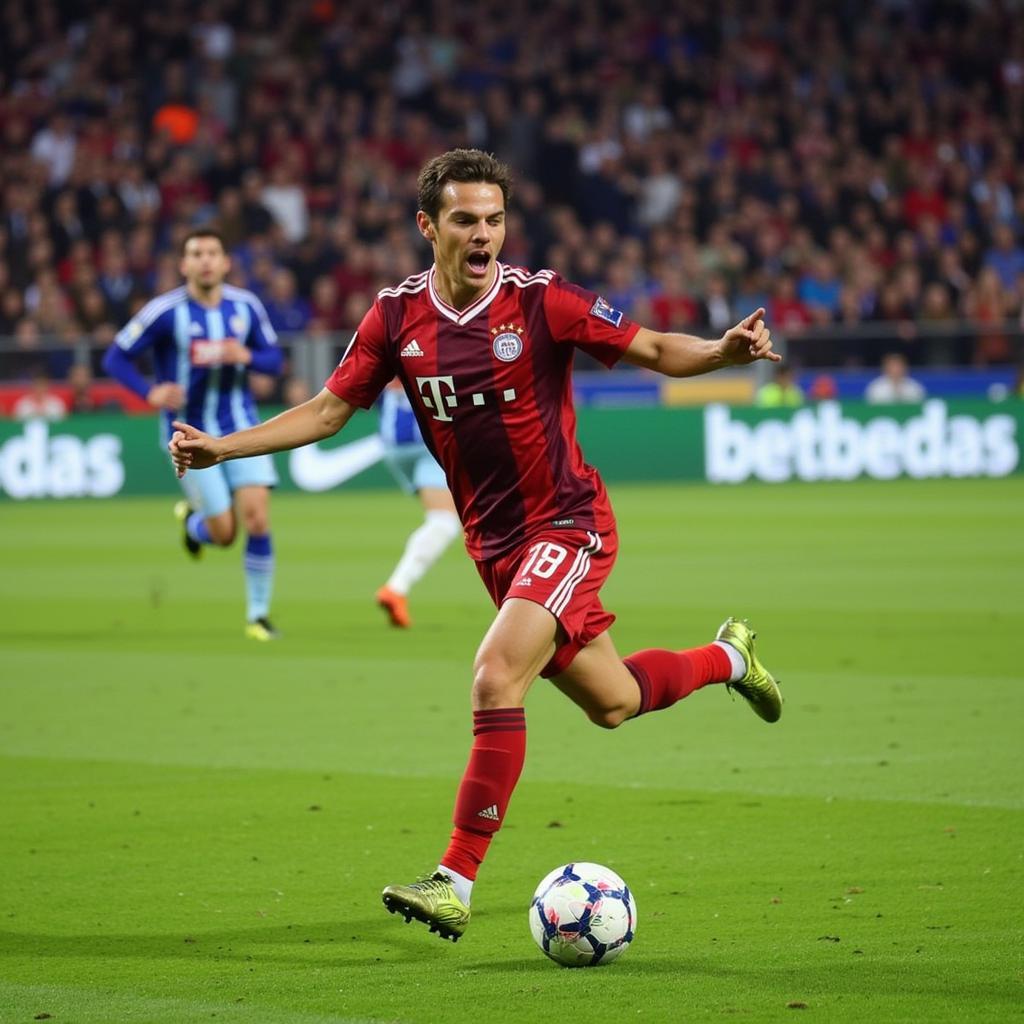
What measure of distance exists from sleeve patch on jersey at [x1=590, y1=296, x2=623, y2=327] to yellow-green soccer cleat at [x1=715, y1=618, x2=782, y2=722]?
1545mm

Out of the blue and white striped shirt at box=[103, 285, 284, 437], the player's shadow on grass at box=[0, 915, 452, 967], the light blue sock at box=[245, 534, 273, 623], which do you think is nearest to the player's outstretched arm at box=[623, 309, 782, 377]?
the player's shadow on grass at box=[0, 915, 452, 967]

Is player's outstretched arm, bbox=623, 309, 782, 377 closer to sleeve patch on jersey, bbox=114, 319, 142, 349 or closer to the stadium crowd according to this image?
sleeve patch on jersey, bbox=114, 319, 142, 349

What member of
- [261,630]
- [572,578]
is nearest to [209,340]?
[261,630]

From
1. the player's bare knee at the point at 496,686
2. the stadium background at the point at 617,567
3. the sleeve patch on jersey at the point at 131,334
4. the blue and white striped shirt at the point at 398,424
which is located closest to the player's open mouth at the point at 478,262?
the player's bare knee at the point at 496,686

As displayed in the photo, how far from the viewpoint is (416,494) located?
14.2 meters

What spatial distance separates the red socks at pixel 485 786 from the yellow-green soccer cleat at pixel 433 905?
118 mm

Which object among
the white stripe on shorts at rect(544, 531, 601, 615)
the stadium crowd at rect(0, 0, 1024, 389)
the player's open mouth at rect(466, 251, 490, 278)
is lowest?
the white stripe on shorts at rect(544, 531, 601, 615)

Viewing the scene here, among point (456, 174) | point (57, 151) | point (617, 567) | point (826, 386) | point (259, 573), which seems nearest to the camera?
point (456, 174)

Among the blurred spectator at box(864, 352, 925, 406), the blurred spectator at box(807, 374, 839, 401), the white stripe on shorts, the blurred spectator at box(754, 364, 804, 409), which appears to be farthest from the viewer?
the blurred spectator at box(807, 374, 839, 401)

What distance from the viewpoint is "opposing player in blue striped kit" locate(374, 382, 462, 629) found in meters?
13.2

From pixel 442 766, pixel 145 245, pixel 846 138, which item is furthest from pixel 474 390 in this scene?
pixel 846 138

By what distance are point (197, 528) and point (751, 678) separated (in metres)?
6.57

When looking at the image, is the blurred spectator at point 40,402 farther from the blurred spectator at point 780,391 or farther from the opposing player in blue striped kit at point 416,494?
the opposing player in blue striped kit at point 416,494

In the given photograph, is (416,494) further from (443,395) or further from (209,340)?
(443,395)
